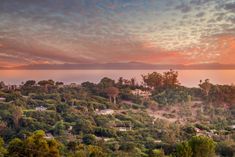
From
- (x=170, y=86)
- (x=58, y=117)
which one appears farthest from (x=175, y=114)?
(x=58, y=117)

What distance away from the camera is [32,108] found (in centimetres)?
3769

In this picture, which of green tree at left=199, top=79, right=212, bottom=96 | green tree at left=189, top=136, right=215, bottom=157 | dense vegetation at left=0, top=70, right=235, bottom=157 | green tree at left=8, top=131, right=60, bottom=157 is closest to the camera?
green tree at left=8, top=131, right=60, bottom=157

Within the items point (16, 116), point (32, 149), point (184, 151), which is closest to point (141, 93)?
point (16, 116)

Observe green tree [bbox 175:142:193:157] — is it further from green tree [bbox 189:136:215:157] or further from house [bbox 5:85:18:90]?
house [bbox 5:85:18:90]

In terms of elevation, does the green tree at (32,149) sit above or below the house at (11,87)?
below

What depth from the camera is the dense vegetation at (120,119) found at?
64.3 feet

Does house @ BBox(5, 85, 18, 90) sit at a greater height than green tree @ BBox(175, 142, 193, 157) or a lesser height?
greater

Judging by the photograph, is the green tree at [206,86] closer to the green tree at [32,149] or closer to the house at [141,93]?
the house at [141,93]

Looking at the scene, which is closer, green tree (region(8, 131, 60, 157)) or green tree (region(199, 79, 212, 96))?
green tree (region(8, 131, 60, 157))

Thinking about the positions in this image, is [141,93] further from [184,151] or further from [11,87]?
[184,151]

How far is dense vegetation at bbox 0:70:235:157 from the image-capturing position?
1959 centimetres

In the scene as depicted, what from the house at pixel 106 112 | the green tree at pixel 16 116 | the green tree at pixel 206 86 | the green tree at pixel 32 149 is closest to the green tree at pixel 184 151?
the green tree at pixel 32 149

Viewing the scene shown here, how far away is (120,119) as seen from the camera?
36.5 m

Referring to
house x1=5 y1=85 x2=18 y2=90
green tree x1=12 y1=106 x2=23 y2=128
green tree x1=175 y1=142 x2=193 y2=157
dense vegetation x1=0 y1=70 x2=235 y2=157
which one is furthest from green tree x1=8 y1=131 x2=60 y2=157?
house x1=5 y1=85 x2=18 y2=90
